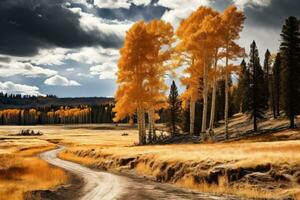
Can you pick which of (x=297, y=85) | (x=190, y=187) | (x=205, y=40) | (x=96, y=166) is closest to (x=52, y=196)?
(x=190, y=187)

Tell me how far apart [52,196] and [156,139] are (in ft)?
105

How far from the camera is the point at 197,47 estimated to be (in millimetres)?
40031

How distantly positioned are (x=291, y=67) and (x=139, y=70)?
2139cm

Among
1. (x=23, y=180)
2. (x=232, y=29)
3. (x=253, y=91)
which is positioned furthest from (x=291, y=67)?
(x=23, y=180)

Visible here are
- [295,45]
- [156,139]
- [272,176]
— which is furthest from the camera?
[295,45]

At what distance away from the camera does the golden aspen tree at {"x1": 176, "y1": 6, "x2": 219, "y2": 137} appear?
39.5 m

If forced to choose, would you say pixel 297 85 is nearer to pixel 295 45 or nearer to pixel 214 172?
pixel 295 45

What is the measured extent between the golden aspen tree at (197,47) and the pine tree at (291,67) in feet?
51.1

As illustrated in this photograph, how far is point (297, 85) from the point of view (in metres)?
52.6

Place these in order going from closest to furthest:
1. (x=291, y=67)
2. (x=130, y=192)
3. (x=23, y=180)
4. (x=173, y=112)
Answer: (x=130, y=192) → (x=23, y=180) → (x=291, y=67) → (x=173, y=112)

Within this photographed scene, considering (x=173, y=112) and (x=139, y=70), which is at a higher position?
(x=139, y=70)

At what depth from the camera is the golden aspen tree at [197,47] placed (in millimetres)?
39500

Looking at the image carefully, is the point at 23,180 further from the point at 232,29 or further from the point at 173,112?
the point at 173,112

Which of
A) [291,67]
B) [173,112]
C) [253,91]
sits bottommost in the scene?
[173,112]
